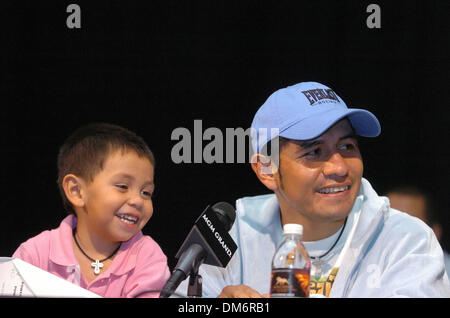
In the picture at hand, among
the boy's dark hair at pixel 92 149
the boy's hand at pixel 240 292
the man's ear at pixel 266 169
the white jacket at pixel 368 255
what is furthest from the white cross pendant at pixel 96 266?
the boy's hand at pixel 240 292

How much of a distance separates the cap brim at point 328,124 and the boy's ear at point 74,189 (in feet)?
2.71

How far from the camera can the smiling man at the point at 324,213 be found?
77.6 inches

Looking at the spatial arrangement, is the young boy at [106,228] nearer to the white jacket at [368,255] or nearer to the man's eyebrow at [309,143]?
the white jacket at [368,255]

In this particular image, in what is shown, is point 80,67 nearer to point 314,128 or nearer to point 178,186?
point 178,186

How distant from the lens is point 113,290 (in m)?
2.23

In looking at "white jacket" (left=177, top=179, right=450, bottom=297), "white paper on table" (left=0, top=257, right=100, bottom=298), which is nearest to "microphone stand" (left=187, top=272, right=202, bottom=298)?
"white paper on table" (left=0, top=257, right=100, bottom=298)

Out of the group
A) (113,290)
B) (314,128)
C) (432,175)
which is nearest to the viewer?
(314,128)

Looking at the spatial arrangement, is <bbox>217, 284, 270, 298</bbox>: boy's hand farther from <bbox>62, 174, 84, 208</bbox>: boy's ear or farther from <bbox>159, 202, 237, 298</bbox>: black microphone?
<bbox>62, 174, 84, 208</bbox>: boy's ear

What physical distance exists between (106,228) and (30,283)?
875 mm

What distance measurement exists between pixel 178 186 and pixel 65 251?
2.38ft

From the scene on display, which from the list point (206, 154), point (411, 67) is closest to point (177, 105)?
point (206, 154)

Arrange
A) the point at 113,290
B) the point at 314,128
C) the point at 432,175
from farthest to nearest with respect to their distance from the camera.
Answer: the point at 432,175 → the point at 113,290 → the point at 314,128

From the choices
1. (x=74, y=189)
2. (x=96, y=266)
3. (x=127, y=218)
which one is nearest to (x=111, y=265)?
(x=96, y=266)

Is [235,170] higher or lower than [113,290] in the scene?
higher
